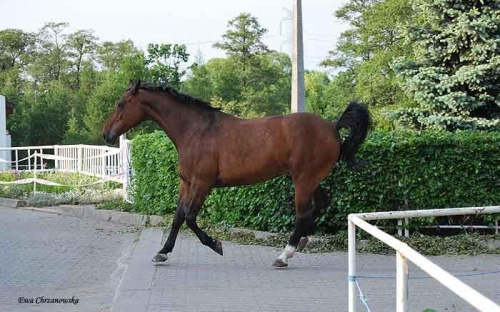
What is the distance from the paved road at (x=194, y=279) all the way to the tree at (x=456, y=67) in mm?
5596

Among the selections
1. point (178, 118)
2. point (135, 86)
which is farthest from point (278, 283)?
point (135, 86)

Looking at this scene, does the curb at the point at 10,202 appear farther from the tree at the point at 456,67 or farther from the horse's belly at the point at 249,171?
the horse's belly at the point at 249,171

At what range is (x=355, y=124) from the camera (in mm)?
8258

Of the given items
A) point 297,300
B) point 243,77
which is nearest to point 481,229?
point 297,300

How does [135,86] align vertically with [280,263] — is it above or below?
above

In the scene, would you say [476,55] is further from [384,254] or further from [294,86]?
[384,254]

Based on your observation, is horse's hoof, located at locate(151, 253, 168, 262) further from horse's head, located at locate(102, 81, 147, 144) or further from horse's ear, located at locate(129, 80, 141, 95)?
horse's ear, located at locate(129, 80, 141, 95)

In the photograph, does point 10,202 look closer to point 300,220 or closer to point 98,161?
point 98,161

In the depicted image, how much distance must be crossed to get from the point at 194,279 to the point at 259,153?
1.85 m

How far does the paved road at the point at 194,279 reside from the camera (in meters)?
6.34

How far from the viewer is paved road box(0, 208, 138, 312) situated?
7133 millimetres

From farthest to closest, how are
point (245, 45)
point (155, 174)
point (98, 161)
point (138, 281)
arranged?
point (245, 45)
point (98, 161)
point (155, 174)
point (138, 281)

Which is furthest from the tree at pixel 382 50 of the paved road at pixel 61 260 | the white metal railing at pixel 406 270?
the white metal railing at pixel 406 270

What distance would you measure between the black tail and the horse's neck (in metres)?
1.81
